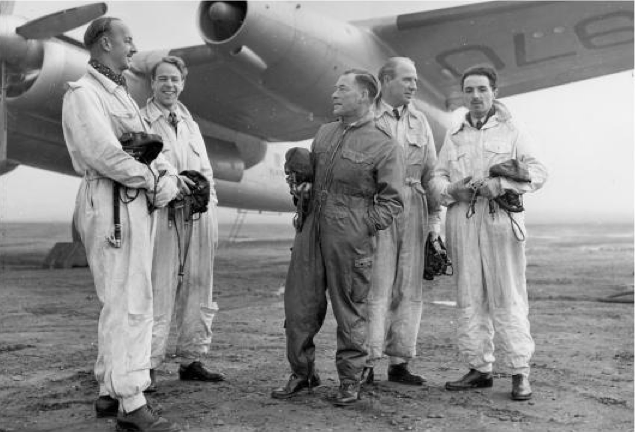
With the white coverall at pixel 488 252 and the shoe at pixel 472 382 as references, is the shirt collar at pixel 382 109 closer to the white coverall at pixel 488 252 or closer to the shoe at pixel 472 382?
the white coverall at pixel 488 252

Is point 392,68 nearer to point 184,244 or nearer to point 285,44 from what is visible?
point 184,244

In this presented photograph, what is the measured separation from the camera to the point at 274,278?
35.9 ft

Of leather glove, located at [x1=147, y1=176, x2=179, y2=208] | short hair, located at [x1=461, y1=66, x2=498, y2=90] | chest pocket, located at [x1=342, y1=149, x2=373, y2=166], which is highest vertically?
short hair, located at [x1=461, y1=66, x2=498, y2=90]

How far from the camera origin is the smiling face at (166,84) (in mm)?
3809

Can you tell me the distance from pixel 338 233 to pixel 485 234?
958 mm

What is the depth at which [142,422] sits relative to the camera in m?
2.71

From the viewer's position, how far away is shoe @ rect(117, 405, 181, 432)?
2709 millimetres

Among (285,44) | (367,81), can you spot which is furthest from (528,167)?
(285,44)

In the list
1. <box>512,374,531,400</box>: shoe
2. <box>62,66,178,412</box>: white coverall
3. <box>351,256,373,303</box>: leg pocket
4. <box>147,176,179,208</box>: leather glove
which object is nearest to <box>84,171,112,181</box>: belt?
<box>62,66,178,412</box>: white coverall

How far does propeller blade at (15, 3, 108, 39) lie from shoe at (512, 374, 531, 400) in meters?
7.59

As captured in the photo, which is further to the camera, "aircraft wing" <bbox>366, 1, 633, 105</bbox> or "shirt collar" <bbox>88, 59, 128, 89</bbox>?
"aircraft wing" <bbox>366, 1, 633, 105</bbox>

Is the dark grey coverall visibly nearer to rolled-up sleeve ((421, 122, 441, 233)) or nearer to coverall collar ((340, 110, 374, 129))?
coverall collar ((340, 110, 374, 129))

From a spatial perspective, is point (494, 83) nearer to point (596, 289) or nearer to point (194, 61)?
point (596, 289)

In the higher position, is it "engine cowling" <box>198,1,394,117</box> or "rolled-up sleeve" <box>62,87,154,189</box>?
"engine cowling" <box>198,1,394,117</box>
